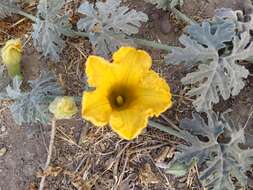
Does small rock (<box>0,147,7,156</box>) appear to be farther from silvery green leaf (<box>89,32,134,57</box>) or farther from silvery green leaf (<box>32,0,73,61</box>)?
silvery green leaf (<box>89,32,134,57</box>)

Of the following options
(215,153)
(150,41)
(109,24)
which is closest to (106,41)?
(109,24)

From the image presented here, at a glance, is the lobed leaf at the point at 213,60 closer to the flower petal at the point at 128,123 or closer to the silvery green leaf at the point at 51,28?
the flower petal at the point at 128,123

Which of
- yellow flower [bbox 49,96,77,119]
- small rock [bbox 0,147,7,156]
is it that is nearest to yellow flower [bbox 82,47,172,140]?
yellow flower [bbox 49,96,77,119]

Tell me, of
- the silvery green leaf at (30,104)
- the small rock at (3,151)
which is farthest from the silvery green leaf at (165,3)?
the small rock at (3,151)

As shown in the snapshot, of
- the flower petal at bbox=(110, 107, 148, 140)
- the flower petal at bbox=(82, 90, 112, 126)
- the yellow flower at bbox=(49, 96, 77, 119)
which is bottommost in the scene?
the yellow flower at bbox=(49, 96, 77, 119)

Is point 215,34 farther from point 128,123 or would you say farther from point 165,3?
point 128,123

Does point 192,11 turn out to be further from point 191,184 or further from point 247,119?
point 191,184

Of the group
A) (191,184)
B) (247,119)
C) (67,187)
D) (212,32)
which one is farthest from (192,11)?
(67,187)

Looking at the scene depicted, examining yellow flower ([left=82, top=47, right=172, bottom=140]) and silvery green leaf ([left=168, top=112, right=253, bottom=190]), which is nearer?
yellow flower ([left=82, top=47, right=172, bottom=140])
